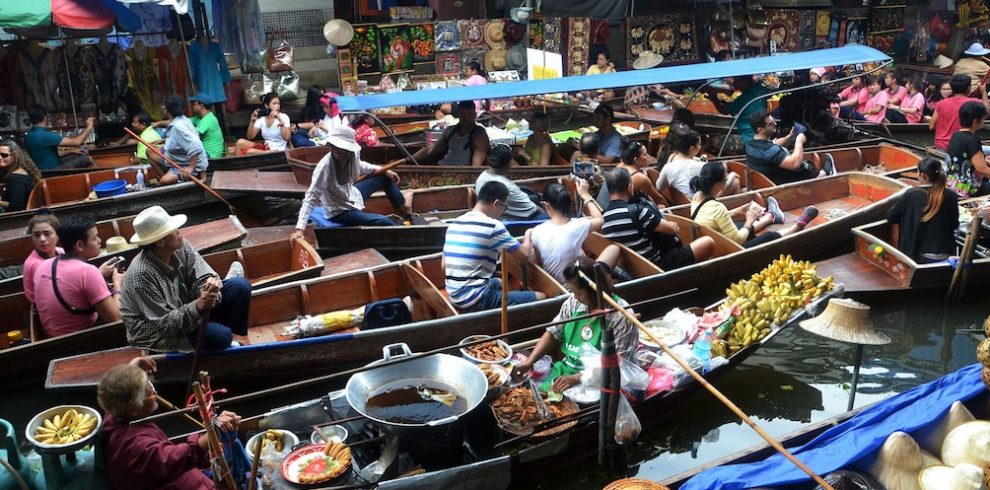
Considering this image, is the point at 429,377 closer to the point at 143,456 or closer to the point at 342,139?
the point at 143,456

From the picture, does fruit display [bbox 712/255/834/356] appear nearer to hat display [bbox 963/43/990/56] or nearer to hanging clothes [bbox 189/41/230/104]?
hanging clothes [bbox 189/41/230/104]

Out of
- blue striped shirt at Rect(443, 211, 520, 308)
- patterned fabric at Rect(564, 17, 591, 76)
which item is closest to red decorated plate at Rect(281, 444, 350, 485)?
blue striped shirt at Rect(443, 211, 520, 308)

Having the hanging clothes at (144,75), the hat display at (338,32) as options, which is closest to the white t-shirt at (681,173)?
the hat display at (338,32)

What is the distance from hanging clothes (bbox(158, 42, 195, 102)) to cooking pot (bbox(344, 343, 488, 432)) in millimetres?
9523

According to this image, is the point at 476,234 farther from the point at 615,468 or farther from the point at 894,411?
the point at 894,411

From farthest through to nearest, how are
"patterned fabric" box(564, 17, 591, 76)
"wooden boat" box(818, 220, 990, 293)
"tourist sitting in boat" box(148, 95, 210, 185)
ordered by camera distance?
"patterned fabric" box(564, 17, 591, 76)
"tourist sitting in boat" box(148, 95, 210, 185)
"wooden boat" box(818, 220, 990, 293)

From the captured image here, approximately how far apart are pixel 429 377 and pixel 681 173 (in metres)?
4.43

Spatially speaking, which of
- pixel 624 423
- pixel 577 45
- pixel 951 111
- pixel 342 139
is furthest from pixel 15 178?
pixel 951 111

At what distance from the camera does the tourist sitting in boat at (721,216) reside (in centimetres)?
712

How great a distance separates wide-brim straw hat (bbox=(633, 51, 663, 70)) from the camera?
53.6 ft

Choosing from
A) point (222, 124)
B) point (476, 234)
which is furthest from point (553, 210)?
point (222, 124)

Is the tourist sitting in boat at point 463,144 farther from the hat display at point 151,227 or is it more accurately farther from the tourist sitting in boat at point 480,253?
the hat display at point 151,227

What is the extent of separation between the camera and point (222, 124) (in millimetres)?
13617

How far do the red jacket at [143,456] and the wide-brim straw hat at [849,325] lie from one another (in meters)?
3.60
